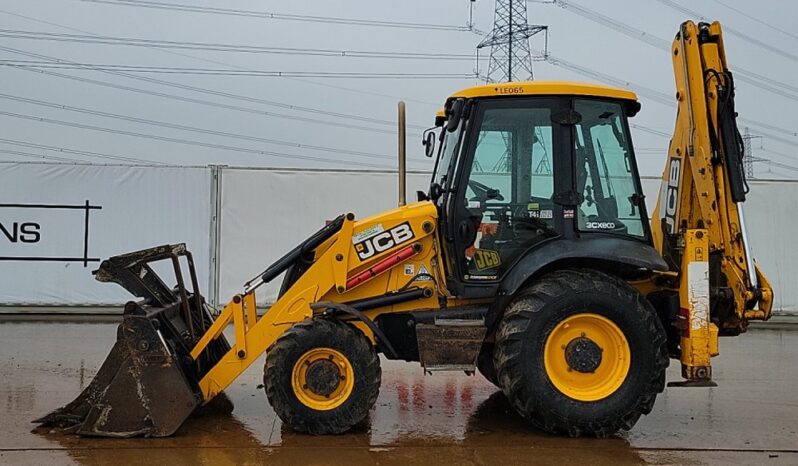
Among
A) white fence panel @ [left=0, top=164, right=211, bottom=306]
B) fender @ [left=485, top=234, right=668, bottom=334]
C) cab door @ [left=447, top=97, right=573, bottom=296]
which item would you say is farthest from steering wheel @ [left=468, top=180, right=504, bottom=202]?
white fence panel @ [left=0, top=164, right=211, bottom=306]

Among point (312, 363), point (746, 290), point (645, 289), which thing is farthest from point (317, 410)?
point (746, 290)

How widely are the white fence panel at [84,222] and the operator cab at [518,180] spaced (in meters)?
8.61

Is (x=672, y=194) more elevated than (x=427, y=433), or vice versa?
(x=672, y=194)

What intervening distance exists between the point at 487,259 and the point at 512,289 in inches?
14.5

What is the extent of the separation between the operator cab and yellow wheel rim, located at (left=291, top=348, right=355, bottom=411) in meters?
1.04

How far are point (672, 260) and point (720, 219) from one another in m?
0.50

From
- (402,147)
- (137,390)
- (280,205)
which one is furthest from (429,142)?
(280,205)

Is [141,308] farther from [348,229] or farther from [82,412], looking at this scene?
[348,229]

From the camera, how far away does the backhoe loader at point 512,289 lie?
612 cm

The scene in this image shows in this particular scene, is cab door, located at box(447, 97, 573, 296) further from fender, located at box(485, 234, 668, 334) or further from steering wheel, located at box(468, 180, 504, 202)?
fender, located at box(485, 234, 668, 334)

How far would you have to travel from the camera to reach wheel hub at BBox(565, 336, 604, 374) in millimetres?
6230

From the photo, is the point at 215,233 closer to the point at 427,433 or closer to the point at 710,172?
the point at 427,433

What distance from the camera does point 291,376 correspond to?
241 inches

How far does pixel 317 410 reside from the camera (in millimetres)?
6172
